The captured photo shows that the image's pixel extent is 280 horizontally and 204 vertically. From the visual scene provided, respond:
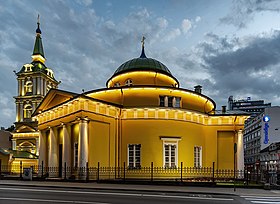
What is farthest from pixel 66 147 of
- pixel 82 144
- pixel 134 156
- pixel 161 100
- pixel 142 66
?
pixel 142 66

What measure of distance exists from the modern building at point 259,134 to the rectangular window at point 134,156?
4823 cm

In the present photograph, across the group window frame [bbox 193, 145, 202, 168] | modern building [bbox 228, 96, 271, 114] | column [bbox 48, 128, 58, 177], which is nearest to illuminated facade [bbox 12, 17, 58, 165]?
column [bbox 48, 128, 58, 177]

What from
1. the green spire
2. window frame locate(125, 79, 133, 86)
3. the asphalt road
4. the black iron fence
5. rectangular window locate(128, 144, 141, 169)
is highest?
the green spire

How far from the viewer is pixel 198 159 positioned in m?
33.6

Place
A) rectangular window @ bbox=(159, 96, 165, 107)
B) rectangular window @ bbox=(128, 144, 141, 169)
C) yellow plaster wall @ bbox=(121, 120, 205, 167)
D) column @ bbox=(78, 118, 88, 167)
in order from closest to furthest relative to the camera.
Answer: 1. column @ bbox=(78, 118, 88, 167)
2. yellow plaster wall @ bbox=(121, 120, 205, 167)
3. rectangular window @ bbox=(128, 144, 141, 169)
4. rectangular window @ bbox=(159, 96, 165, 107)

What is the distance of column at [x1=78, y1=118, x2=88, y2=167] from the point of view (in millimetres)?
27438

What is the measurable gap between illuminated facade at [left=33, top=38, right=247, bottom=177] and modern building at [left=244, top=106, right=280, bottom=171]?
40.5 metres

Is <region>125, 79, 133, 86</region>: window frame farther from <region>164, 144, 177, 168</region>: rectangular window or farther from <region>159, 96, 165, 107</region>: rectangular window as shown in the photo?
<region>164, 144, 177, 168</region>: rectangular window

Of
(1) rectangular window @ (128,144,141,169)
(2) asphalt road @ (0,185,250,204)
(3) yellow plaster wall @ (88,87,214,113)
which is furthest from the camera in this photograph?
(3) yellow plaster wall @ (88,87,214,113)

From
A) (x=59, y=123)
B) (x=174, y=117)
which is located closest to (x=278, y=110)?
(x=174, y=117)

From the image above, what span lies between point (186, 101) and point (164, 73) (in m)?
4.55

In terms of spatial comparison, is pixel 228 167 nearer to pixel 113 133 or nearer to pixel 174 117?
pixel 174 117

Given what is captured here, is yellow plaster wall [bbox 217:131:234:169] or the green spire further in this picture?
the green spire

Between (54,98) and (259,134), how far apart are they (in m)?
72.5
